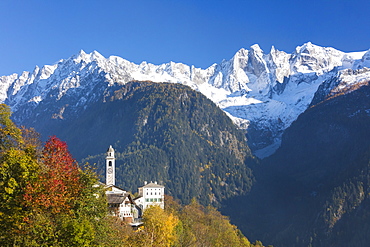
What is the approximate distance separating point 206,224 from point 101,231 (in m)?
99.1

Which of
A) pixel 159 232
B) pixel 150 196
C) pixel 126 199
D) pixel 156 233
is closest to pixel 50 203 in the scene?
pixel 156 233

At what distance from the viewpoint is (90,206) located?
51.1 m

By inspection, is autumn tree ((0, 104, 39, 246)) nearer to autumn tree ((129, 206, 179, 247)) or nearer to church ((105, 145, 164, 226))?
church ((105, 145, 164, 226))

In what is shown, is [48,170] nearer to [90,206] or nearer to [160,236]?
[90,206]

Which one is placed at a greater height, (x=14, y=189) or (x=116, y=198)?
(x=116, y=198)

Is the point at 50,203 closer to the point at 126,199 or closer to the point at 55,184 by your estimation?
the point at 55,184

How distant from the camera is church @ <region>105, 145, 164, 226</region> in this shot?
99375mm

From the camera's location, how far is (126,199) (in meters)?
105

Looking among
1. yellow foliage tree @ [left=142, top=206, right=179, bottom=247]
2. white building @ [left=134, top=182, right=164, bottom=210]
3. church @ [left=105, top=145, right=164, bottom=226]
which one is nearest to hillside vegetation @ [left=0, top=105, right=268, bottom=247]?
Result: church @ [left=105, top=145, right=164, bottom=226]

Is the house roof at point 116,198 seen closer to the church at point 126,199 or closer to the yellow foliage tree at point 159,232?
the church at point 126,199


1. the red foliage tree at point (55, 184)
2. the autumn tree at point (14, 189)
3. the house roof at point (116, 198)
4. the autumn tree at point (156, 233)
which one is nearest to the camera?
the autumn tree at point (14, 189)

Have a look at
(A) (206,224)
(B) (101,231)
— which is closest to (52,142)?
(B) (101,231)

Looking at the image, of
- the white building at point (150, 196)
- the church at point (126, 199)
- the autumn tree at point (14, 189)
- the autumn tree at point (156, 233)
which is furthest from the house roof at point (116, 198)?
the autumn tree at point (14, 189)

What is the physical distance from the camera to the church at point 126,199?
326ft
